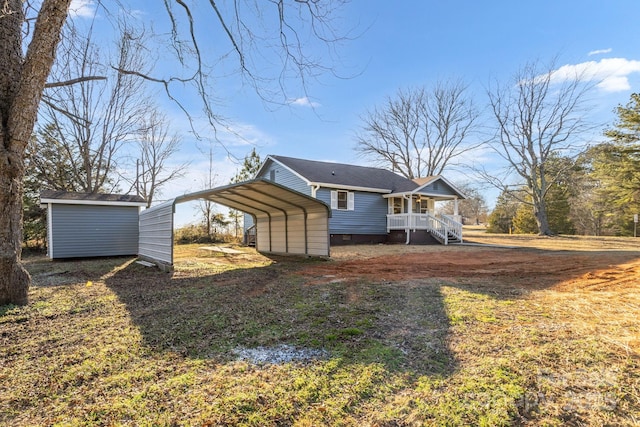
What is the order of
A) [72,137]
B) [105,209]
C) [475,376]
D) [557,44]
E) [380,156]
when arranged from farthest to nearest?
[380,156], [557,44], [72,137], [105,209], [475,376]

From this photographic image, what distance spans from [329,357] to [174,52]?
6207mm

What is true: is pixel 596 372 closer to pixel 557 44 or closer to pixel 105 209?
pixel 105 209

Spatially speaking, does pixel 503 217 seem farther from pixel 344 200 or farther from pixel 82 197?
pixel 82 197

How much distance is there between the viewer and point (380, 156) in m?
30.4

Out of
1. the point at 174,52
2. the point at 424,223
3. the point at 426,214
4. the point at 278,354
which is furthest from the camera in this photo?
the point at 424,223

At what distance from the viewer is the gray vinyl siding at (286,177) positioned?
16.3 m

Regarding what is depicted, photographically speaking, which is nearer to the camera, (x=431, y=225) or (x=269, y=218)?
(x=269, y=218)

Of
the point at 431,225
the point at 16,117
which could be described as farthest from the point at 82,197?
the point at 431,225

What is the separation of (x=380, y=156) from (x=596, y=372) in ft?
95.5

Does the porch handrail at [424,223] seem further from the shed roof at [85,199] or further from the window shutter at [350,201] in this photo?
the shed roof at [85,199]

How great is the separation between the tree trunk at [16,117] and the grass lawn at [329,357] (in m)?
0.58

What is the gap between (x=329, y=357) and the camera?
8.98 ft

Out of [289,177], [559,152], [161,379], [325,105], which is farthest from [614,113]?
[161,379]

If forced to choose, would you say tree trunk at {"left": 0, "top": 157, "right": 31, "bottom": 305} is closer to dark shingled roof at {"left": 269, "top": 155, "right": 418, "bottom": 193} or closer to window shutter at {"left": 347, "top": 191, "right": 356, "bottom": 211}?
dark shingled roof at {"left": 269, "top": 155, "right": 418, "bottom": 193}
